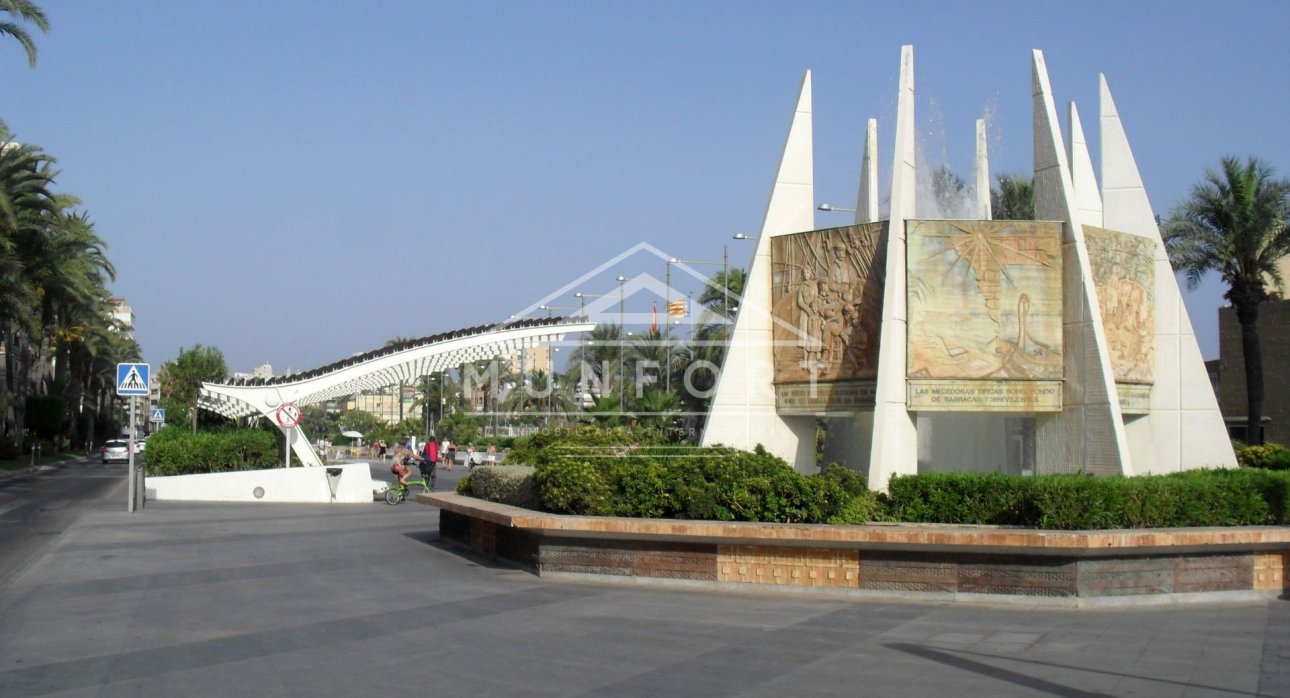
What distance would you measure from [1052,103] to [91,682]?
1610 cm

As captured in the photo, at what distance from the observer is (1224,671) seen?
8469 millimetres

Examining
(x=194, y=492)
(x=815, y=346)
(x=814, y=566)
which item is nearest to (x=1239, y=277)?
(x=815, y=346)

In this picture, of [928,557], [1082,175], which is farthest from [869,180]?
[928,557]

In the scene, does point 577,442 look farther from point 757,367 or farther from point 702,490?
point 702,490

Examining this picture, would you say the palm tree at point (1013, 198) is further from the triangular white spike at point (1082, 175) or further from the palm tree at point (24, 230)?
the palm tree at point (24, 230)

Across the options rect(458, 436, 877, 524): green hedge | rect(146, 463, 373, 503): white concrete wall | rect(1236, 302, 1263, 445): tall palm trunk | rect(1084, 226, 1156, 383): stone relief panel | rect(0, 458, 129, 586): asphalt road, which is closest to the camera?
rect(458, 436, 877, 524): green hedge

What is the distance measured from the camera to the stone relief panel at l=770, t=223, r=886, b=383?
59.7 ft

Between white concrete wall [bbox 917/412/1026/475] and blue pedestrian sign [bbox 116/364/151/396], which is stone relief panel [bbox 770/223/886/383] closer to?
white concrete wall [bbox 917/412/1026/475]

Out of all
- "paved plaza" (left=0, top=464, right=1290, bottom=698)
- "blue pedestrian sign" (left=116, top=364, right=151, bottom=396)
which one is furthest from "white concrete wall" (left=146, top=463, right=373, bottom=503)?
"paved plaza" (left=0, top=464, right=1290, bottom=698)

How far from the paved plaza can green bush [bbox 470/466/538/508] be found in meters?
1.32

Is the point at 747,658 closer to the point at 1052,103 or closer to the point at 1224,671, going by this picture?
the point at 1224,671

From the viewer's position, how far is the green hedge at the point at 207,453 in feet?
97.2

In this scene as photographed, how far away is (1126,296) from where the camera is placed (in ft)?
63.5

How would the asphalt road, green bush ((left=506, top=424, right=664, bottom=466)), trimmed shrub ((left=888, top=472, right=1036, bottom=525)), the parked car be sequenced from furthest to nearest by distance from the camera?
the parked car → green bush ((left=506, top=424, right=664, bottom=466)) → the asphalt road → trimmed shrub ((left=888, top=472, right=1036, bottom=525))
